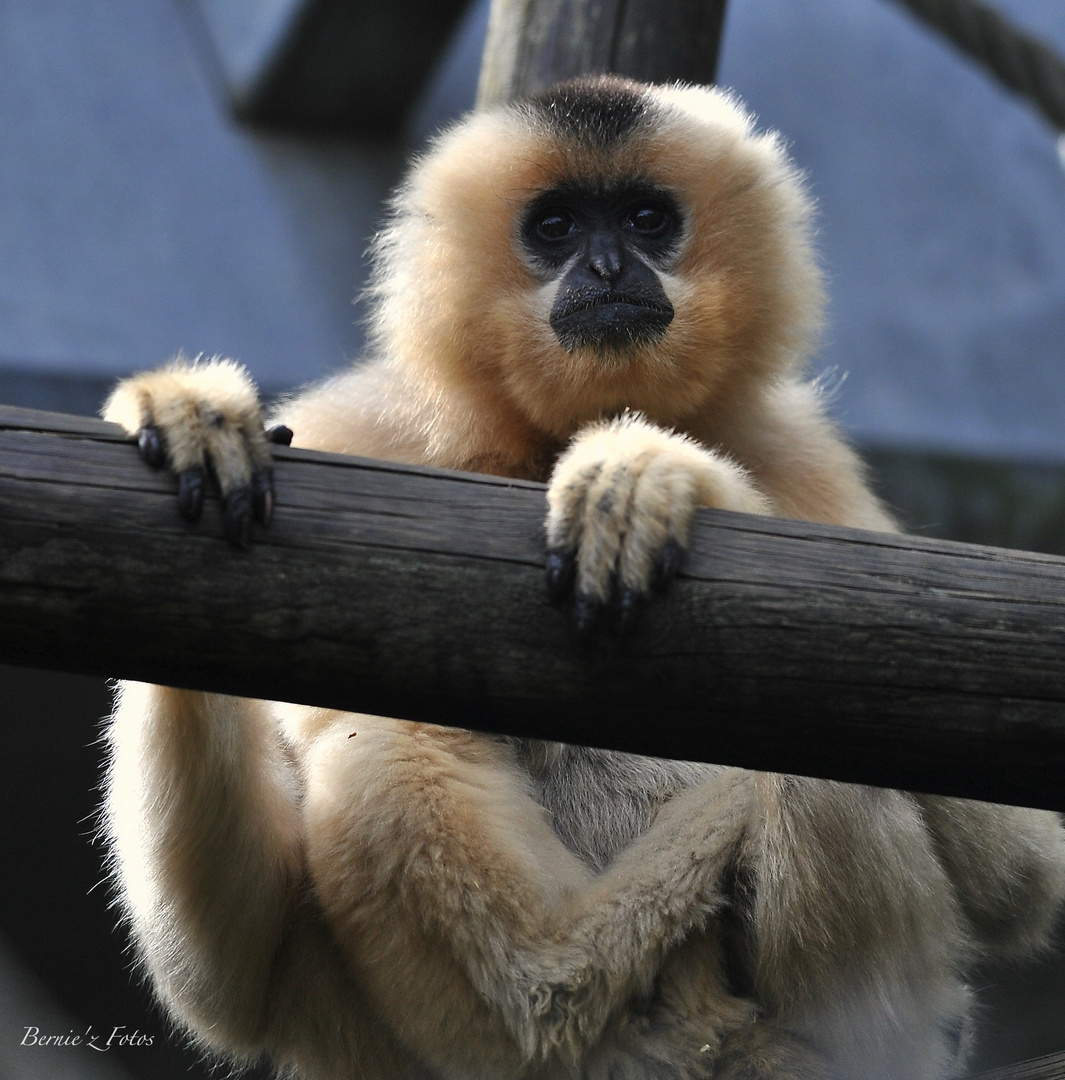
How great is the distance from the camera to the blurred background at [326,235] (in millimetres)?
5531

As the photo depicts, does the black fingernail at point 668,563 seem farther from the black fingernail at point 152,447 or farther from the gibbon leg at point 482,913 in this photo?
the gibbon leg at point 482,913

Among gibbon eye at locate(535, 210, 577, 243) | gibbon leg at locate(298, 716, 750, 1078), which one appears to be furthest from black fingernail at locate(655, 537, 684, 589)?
gibbon eye at locate(535, 210, 577, 243)

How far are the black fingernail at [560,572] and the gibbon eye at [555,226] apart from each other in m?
1.61

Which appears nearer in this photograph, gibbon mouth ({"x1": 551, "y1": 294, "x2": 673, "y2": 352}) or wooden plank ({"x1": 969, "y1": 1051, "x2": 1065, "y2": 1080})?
wooden plank ({"x1": 969, "y1": 1051, "x2": 1065, "y2": 1080})

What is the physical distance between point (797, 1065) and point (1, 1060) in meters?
1.58

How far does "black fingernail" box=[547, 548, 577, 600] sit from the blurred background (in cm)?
393

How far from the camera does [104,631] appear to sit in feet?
5.52

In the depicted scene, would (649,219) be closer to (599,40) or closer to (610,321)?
(610,321)

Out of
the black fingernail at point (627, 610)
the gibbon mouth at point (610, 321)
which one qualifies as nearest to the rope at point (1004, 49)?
the gibbon mouth at point (610, 321)

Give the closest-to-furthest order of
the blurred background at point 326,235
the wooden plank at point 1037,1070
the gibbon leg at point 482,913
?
the wooden plank at point 1037,1070 → the gibbon leg at point 482,913 → the blurred background at point 326,235

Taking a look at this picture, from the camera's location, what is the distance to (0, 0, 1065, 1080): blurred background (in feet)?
18.1

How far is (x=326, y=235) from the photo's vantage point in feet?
22.7

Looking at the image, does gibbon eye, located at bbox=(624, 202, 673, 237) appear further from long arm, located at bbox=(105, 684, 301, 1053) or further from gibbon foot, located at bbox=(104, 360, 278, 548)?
long arm, located at bbox=(105, 684, 301, 1053)

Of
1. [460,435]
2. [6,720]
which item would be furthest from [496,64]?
[6,720]
